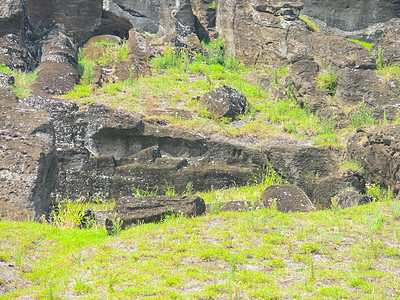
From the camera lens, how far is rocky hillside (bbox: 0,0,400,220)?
12.7 metres

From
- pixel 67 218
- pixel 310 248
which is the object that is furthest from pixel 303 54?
pixel 310 248

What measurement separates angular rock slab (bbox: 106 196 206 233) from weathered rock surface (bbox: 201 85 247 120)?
22.4 feet

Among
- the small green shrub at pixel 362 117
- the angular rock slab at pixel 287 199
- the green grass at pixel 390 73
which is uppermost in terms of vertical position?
the green grass at pixel 390 73

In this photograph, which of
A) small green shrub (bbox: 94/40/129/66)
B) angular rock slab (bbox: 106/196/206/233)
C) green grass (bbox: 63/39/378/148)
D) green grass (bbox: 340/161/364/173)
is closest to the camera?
angular rock slab (bbox: 106/196/206/233)

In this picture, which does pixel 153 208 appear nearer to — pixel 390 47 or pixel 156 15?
pixel 390 47

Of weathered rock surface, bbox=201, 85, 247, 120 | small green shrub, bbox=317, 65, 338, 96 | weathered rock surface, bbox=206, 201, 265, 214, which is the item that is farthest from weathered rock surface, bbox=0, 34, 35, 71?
weathered rock surface, bbox=206, 201, 265, 214

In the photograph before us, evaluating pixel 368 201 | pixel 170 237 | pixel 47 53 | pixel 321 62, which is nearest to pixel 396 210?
pixel 368 201

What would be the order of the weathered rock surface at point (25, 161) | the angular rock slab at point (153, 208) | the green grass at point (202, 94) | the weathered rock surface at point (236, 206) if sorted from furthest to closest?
1. the green grass at point (202, 94)
2. the weathered rock surface at point (25, 161)
3. the weathered rock surface at point (236, 206)
4. the angular rock slab at point (153, 208)

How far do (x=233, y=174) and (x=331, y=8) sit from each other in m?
14.3

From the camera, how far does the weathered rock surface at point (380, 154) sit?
11828 millimetres

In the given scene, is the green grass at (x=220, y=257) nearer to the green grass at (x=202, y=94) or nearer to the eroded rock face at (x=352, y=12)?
the green grass at (x=202, y=94)

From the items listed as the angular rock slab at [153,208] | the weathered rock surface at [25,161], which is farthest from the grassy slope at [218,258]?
the weathered rock surface at [25,161]

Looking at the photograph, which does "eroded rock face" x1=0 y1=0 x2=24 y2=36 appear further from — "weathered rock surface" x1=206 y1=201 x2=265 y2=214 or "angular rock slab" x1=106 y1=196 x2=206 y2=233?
"weathered rock surface" x1=206 y1=201 x2=265 y2=214

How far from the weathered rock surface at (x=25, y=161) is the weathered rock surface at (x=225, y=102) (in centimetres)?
593
